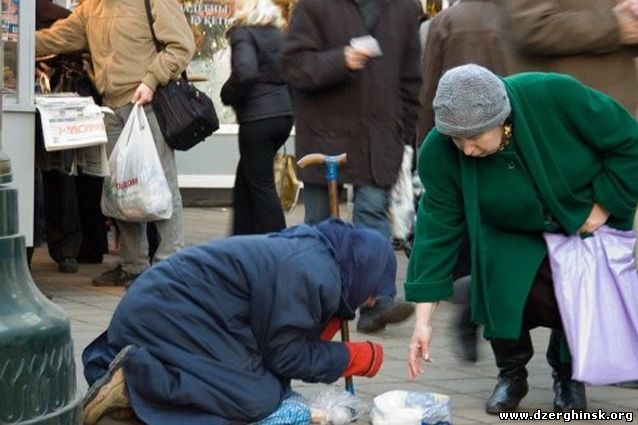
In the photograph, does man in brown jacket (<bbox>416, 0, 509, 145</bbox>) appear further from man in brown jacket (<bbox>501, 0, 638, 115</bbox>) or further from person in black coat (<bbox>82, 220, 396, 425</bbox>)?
person in black coat (<bbox>82, 220, 396, 425</bbox>)

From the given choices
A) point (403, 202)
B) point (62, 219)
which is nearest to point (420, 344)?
point (403, 202)

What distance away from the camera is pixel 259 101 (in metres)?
8.88

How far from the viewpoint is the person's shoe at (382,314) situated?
707 cm

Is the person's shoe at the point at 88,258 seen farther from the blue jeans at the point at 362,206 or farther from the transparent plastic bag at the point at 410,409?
the transparent plastic bag at the point at 410,409

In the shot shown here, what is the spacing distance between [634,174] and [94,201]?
5507 mm

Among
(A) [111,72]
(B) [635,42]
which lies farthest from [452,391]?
(A) [111,72]

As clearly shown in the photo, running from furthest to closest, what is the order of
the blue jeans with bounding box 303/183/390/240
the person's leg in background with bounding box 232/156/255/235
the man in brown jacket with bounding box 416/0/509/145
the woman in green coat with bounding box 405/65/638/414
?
the person's leg in background with bounding box 232/156/255/235 < the blue jeans with bounding box 303/183/390/240 < the man in brown jacket with bounding box 416/0/509/145 < the woman in green coat with bounding box 405/65/638/414

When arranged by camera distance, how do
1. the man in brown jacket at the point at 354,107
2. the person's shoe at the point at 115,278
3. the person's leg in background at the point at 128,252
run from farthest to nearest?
1. the person's shoe at the point at 115,278
2. the person's leg in background at the point at 128,252
3. the man in brown jacket at the point at 354,107

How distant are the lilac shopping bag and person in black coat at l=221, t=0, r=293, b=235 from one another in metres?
3.86

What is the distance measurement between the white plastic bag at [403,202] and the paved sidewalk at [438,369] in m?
0.37

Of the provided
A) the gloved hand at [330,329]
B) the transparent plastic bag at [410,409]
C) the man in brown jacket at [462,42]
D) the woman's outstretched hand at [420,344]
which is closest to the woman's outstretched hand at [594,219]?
the woman's outstretched hand at [420,344]

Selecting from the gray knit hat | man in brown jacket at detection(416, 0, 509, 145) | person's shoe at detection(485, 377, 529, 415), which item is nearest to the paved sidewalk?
person's shoe at detection(485, 377, 529, 415)

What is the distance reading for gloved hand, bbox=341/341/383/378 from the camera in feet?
17.7
